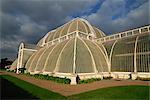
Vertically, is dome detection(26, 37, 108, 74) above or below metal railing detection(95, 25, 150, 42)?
below

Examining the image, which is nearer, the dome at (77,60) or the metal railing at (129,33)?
the dome at (77,60)

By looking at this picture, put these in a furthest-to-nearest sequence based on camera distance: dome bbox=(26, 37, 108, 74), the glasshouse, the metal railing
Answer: the metal railing, dome bbox=(26, 37, 108, 74), the glasshouse

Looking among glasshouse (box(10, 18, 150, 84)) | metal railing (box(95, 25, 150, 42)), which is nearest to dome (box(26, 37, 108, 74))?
glasshouse (box(10, 18, 150, 84))

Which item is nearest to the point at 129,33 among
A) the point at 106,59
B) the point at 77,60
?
the point at 106,59

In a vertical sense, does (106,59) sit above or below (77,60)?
above

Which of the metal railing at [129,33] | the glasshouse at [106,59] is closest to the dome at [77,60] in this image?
the glasshouse at [106,59]

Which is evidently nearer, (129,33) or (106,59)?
(106,59)

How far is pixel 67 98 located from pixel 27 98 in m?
3.86

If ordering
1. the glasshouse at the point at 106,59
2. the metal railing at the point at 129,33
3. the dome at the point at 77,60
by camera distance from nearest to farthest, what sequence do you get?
1. the glasshouse at the point at 106,59
2. the dome at the point at 77,60
3. the metal railing at the point at 129,33

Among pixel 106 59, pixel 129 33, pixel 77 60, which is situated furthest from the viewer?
pixel 129 33

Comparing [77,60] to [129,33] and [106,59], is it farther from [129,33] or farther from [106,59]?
[129,33]

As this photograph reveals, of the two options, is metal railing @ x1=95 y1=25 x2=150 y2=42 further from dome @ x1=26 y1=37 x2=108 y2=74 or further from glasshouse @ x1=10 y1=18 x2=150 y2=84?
dome @ x1=26 y1=37 x2=108 y2=74

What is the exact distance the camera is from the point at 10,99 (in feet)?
44.4

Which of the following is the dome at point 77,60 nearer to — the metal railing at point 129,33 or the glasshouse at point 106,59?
the glasshouse at point 106,59
